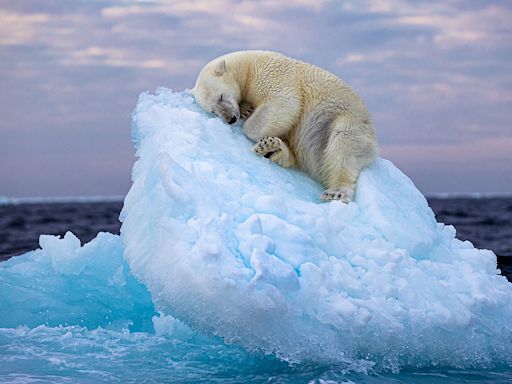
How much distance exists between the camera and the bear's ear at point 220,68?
7547mm

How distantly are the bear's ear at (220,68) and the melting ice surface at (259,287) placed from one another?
55cm

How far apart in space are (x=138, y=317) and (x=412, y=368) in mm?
2892

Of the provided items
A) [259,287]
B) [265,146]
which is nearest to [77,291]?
[265,146]

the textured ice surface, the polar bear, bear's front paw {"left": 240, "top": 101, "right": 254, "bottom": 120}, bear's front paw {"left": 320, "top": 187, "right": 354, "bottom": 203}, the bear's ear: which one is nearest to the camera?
the textured ice surface

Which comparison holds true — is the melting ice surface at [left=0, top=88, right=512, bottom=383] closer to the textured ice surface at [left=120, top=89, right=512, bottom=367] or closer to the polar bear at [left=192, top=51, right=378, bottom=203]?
the textured ice surface at [left=120, top=89, right=512, bottom=367]

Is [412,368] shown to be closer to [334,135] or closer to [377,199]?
[377,199]

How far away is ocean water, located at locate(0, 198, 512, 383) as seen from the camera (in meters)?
5.50

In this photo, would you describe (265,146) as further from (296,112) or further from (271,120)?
(296,112)

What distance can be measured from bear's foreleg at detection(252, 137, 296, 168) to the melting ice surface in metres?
0.10

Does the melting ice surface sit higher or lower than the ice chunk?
higher

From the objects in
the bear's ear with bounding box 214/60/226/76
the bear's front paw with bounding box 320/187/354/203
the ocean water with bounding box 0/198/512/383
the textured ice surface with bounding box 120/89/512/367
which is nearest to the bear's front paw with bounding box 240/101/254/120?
the bear's ear with bounding box 214/60/226/76

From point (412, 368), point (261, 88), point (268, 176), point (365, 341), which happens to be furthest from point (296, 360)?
point (261, 88)

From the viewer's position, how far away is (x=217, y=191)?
5965 mm

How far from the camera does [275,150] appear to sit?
23.3 feet
